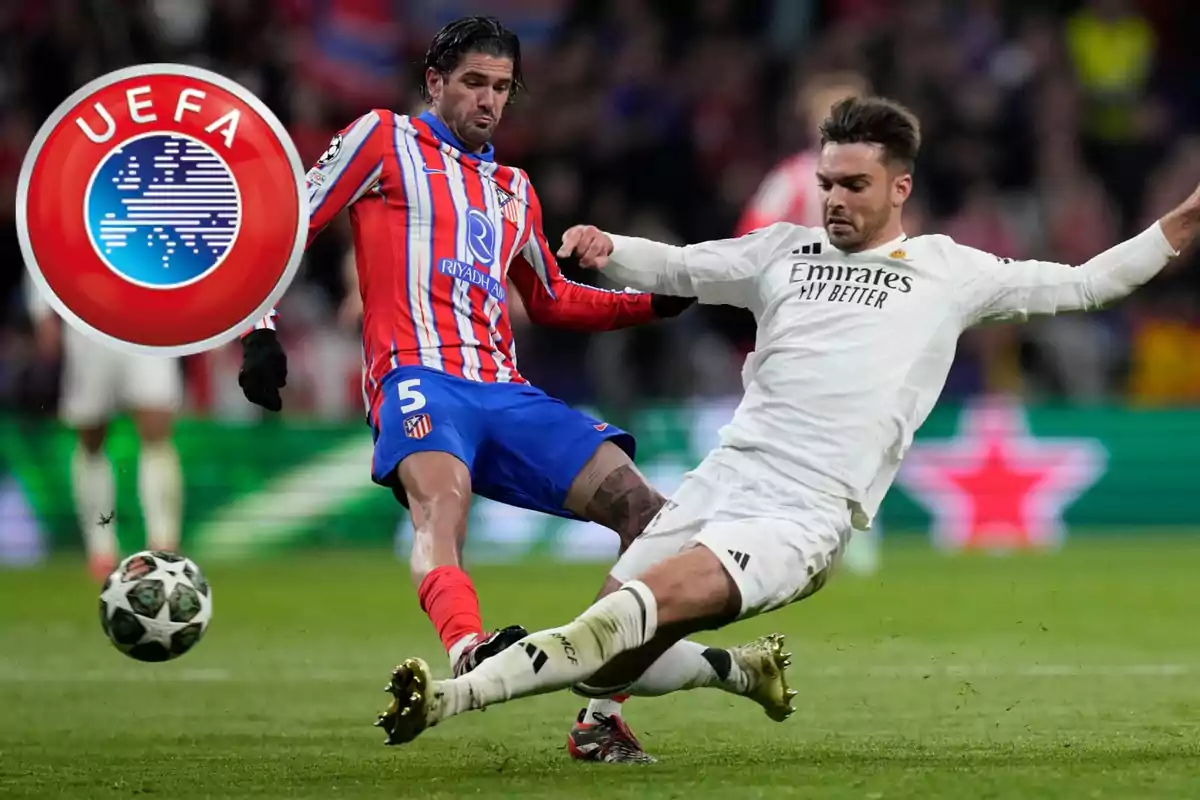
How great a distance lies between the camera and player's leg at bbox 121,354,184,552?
11891mm

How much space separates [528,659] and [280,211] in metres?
1.87

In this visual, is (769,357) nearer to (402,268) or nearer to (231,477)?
(402,268)

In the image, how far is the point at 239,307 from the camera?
6387 mm

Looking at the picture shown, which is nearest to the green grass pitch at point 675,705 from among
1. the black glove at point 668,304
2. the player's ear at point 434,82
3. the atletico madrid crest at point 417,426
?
the atletico madrid crest at point 417,426

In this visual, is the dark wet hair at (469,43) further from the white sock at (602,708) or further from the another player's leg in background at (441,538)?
the white sock at (602,708)

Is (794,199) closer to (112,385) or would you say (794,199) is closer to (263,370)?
(112,385)

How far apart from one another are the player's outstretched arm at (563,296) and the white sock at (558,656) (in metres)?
1.66

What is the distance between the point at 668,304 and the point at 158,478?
599cm

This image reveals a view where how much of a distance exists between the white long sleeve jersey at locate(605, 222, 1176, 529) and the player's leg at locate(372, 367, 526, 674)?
2.96 ft

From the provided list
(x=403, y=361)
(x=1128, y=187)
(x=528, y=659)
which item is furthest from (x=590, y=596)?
(x=1128, y=187)

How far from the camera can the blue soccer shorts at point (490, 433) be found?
641 cm

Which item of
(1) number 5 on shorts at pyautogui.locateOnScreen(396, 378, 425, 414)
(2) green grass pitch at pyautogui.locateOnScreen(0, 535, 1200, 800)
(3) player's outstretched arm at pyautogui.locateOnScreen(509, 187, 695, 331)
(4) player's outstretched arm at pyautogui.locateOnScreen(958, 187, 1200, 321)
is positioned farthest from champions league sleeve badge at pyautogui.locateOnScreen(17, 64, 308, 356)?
(4) player's outstretched arm at pyautogui.locateOnScreen(958, 187, 1200, 321)

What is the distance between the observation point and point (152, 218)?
6395 millimetres

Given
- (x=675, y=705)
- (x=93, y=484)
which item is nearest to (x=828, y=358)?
(x=675, y=705)
